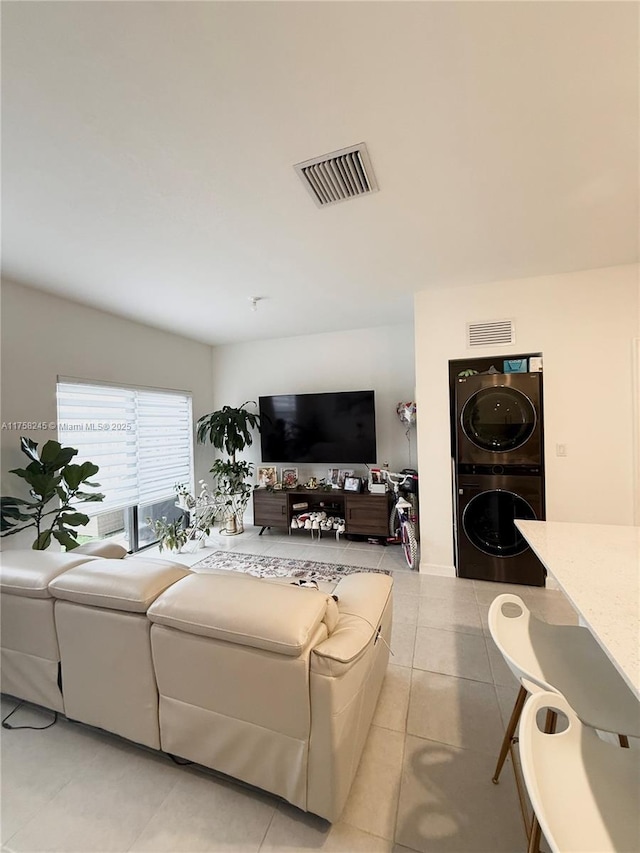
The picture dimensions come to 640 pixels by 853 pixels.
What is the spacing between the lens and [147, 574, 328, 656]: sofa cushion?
41.2 inches

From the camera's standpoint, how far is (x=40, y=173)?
1543 mm

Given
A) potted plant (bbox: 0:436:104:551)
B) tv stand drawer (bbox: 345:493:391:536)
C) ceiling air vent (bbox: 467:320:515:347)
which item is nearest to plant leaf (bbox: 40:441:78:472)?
potted plant (bbox: 0:436:104:551)

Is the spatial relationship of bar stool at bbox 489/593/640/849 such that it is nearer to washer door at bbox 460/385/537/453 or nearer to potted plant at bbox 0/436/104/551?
washer door at bbox 460/385/537/453

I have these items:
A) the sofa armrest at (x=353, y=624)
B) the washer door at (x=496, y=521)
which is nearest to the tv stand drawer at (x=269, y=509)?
the washer door at (x=496, y=521)

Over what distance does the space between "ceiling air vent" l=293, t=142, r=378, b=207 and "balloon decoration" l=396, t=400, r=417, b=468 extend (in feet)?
7.99

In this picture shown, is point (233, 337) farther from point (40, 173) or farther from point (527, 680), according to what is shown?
point (527, 680)

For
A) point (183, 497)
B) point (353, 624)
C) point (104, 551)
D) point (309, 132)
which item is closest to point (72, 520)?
point (104, 551)

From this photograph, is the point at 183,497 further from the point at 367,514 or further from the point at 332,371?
the point at 332,371

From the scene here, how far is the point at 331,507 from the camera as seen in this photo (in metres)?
4.36

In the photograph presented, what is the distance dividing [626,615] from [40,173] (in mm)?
2757

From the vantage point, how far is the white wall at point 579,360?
2.65 metres

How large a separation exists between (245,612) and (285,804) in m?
0.80

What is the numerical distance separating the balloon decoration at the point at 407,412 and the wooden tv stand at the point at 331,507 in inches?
34.3

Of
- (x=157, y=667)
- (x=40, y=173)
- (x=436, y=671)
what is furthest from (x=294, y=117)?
(x=436, y=671)
